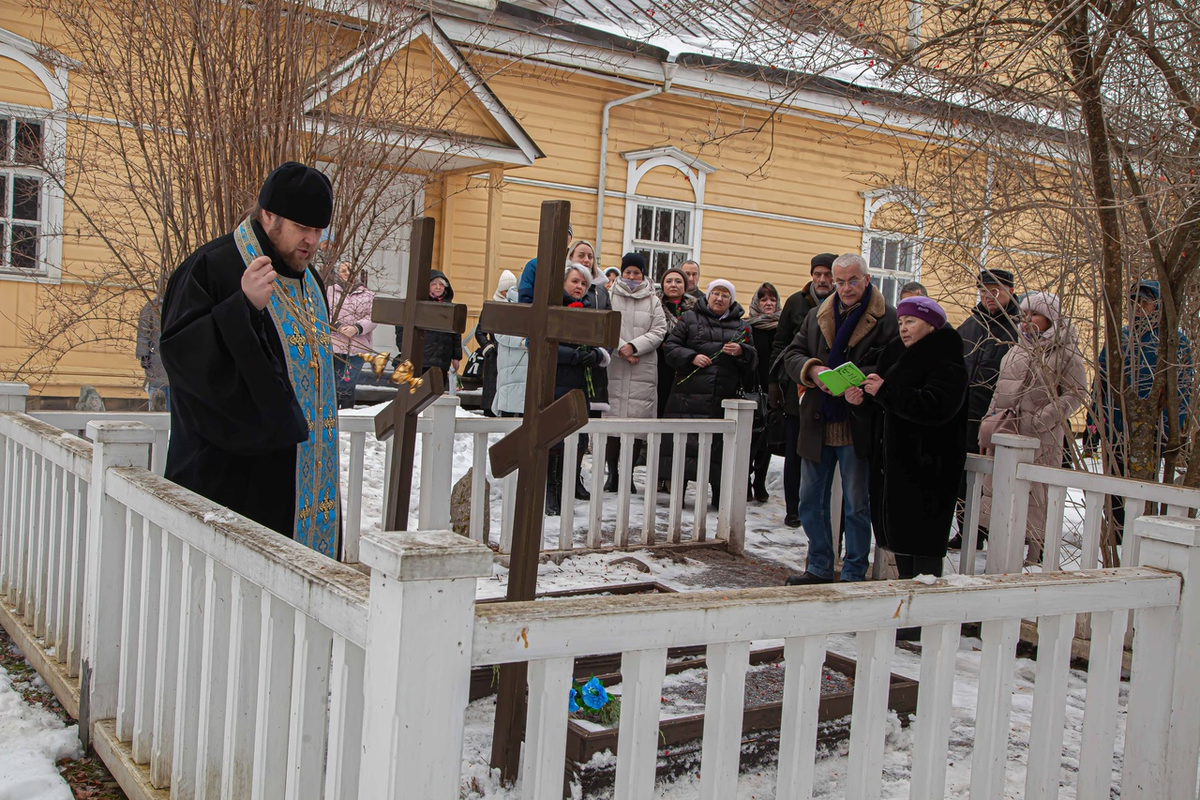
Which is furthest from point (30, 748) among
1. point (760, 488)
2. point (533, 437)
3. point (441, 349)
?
point (760, 488)

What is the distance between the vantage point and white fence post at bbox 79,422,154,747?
10.8ft

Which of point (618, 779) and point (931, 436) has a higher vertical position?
point (931, 436)

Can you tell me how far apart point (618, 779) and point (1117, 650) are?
1623 mm

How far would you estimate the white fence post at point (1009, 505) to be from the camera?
543cm

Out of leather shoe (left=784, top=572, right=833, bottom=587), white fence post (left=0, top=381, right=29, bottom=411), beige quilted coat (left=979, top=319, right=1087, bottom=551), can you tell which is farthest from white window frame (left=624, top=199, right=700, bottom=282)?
white fence post (left=0, top=381, right=29, bottom=411)

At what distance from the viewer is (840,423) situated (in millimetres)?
6008

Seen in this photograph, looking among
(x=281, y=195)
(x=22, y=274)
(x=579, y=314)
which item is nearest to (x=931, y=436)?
(x=579, y=314)

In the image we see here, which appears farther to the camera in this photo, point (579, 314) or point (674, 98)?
point (674, 98)

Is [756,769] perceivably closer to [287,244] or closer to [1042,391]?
[287,244]

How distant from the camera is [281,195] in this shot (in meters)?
3.29

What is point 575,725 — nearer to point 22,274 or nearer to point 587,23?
point 22,274

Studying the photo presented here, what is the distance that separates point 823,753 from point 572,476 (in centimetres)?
299

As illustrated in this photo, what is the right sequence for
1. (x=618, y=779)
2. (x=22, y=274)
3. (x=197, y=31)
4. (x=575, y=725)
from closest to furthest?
(x=618, y=779), (x=575, y=725), (x=197, y=31), (x=22, y=274)

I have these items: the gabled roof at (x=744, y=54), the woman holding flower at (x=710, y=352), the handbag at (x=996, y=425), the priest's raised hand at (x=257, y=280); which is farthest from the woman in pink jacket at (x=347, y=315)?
the handbag at (x=996, y=425)
